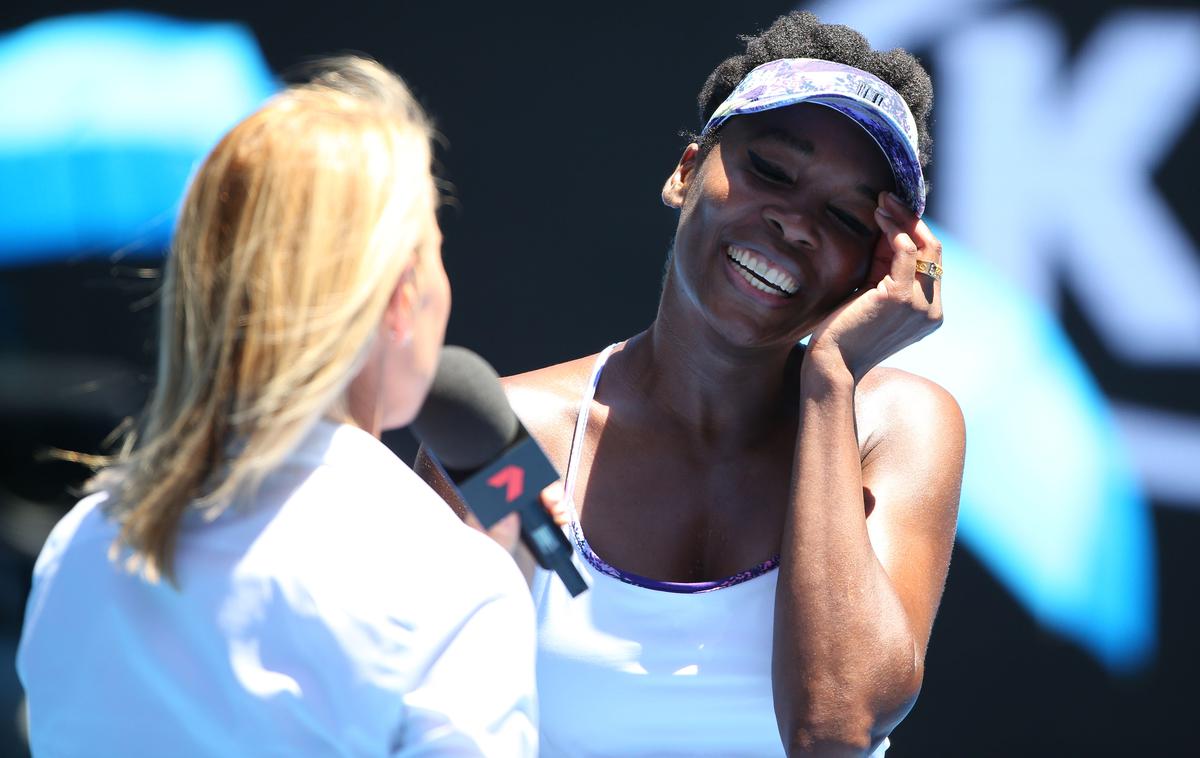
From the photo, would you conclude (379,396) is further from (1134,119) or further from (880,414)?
(1134,119)

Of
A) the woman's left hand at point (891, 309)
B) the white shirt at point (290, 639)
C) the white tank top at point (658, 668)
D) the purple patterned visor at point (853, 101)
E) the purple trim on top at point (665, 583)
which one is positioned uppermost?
the purple patterned visor at point (853, 101)

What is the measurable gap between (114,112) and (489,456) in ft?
7.97

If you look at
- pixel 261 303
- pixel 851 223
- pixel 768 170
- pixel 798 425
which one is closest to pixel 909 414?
pixel 798 425

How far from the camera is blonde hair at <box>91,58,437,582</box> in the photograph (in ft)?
3.38

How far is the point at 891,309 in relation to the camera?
1738mm

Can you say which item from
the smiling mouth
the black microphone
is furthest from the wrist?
the black microphone

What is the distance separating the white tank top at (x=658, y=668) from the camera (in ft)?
5.70

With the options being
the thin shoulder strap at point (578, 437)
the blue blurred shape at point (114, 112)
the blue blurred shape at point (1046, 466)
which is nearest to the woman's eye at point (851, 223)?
the thin shoulder strap at point (578, 437)

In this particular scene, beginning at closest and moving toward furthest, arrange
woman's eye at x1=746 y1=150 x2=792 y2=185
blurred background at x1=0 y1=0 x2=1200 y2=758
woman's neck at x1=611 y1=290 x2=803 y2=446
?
woman's eye at x1=746 y1=150 x2=792 y2=185
woman's neck at x1=611 y1=290 x2=803 y2=446
blurred background at x1=0 y1=0 x2=1200 y2=758

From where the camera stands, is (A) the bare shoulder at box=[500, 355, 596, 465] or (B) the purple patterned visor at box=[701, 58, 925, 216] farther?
(A) the bare shoulder at box=[500, 355, 596, 465]

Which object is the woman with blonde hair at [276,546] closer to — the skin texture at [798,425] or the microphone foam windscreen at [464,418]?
the microphone foam windscreen at [464,418]

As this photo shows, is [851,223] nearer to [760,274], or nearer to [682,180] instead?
[760,274]

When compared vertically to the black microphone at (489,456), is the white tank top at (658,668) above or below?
below

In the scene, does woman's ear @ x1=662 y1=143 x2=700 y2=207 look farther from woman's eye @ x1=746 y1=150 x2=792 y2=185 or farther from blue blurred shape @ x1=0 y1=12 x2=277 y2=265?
blue blurred shape @ x1=0 y1=12 x2=277 y2=265
